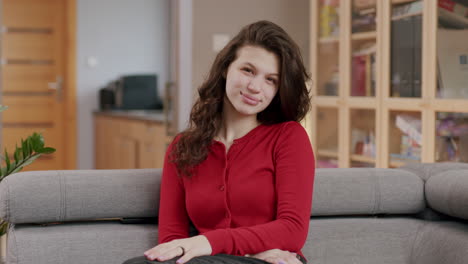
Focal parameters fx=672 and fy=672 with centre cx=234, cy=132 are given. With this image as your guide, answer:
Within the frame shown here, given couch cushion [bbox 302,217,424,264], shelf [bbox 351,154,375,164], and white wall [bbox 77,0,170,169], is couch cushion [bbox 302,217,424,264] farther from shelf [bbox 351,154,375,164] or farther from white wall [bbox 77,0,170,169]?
white wall [bbox 77,0,170,169]

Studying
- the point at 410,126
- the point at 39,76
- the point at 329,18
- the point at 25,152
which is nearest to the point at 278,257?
the point at 25,152

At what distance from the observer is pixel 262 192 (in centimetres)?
158

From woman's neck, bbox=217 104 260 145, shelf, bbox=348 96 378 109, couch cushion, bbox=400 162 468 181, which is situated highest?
shelf, bbox=348 96 378 109

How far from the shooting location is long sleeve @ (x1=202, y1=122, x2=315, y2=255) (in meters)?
1.50

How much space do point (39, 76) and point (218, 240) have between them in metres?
5.61

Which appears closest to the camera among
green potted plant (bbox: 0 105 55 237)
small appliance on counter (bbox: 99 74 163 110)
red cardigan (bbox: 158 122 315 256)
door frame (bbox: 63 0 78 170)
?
red cardigan (bbox: 158 122 315 256)

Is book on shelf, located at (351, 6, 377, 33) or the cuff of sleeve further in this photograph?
book on shelf, located at (351, 6, 377, 33)

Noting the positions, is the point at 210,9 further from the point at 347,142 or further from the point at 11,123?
the point at 11,123

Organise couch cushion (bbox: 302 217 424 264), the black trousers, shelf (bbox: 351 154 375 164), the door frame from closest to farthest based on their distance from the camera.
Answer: the black trousers, couch cushion (bbox: 302 217 424 264), shelf (bbox: 351 154 375 164), the door frame

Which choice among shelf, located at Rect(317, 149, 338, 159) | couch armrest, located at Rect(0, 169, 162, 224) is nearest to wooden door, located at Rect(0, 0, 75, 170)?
shelf, located at Rect(317, 149, 338, 159)

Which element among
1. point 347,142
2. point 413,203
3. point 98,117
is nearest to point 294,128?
point 413,203

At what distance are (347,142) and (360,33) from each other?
638 mm

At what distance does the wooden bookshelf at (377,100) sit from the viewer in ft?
10.4

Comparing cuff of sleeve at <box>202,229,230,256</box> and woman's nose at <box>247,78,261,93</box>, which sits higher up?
woman's nose at <box>247,78,261,93</box>
